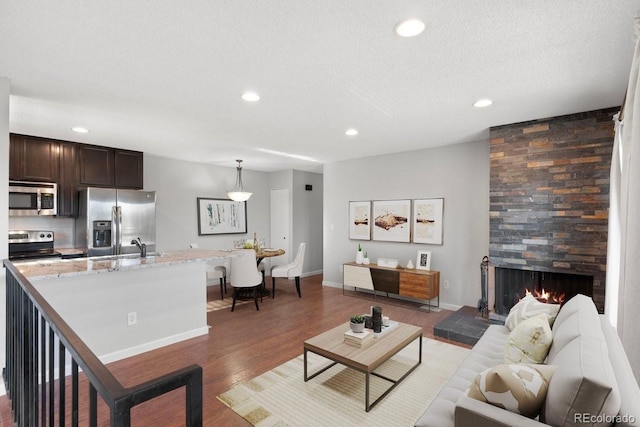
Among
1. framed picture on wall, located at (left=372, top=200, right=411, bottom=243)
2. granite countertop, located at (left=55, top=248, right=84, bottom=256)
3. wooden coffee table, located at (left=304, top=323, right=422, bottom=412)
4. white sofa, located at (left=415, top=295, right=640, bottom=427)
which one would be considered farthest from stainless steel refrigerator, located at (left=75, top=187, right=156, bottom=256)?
white sofa, located at (left=415, top=295, right=640, bottom=427)

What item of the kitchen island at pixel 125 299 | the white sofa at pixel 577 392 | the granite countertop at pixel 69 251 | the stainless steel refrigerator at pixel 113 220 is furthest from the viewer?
the stainless steel refrigerator at pixel 113 220

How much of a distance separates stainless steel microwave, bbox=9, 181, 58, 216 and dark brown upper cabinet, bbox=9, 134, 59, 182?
0.28 ft

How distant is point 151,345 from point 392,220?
388cm

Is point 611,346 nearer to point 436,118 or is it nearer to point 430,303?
point 436,118

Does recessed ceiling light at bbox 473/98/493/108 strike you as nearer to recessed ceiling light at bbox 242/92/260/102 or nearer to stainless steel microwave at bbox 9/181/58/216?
recessed ceiling light at bbox 242/92/260/102

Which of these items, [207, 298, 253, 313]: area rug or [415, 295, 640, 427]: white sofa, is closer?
[415, 295, 640, 427]: white sofa

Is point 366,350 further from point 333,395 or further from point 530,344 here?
point 530,344

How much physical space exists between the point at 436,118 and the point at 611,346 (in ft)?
8.48

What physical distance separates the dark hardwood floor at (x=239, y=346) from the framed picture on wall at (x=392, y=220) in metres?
1.07

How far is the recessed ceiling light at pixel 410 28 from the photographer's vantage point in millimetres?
1823

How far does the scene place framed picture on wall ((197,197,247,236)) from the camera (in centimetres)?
642

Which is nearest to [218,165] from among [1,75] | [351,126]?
[351,126]

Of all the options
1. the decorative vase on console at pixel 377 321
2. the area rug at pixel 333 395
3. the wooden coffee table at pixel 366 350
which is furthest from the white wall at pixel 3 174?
the decorative vase on console at pixel 377 321

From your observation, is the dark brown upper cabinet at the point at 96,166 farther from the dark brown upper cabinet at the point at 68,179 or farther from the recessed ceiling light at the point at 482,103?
the recessed ceiling light at the point at 482,103
